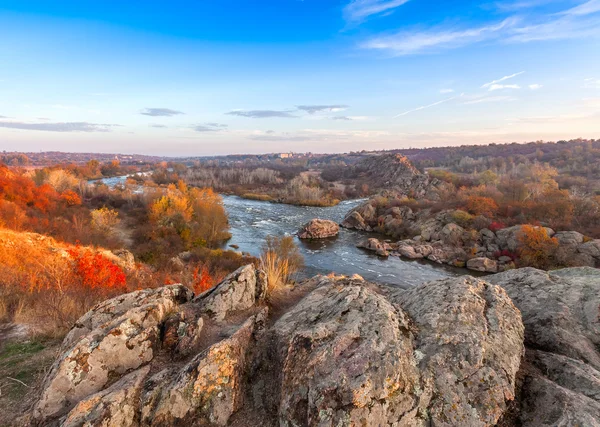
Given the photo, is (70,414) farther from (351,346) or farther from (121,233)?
(121,233)

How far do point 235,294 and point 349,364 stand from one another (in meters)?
3.05

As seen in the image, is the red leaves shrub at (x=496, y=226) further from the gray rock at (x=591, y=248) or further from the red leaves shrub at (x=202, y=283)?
the red leaves shrub at (x=202, y=283)

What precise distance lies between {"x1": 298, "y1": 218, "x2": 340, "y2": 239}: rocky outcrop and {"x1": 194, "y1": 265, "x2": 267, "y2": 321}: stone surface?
38184 millimetres

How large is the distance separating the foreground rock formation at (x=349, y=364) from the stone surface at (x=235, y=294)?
116 millimetres

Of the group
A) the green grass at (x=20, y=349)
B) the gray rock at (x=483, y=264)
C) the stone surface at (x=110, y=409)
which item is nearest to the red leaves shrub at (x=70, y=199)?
the green grass at (x=20, y=349)

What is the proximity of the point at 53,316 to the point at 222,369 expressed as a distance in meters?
6.76

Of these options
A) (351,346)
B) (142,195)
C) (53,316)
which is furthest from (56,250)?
(142,195)

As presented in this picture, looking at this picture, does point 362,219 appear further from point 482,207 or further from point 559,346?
point 559,346

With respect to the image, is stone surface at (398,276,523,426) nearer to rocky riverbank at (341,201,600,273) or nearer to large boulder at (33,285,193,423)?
large boulder at (33,285,193,423)

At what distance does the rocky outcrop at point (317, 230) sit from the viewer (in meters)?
45.2

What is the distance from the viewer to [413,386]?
353 centimetres

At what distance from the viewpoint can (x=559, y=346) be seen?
14.9 feet

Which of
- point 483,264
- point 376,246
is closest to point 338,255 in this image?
point 376,246

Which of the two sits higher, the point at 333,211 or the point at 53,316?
the point at 53,316
